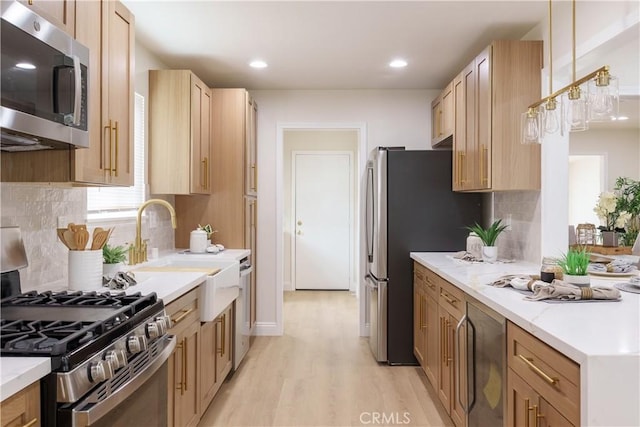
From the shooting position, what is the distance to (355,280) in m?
6.77

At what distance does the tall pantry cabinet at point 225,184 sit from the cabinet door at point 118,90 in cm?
166

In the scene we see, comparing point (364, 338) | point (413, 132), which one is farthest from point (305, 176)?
point (364, 338)

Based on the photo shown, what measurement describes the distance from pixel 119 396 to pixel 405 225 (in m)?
2.76

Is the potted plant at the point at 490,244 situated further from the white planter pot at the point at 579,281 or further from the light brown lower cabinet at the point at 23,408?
the light brown lower cabinet at the point at 23,408

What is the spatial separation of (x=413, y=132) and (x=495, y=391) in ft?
10.3

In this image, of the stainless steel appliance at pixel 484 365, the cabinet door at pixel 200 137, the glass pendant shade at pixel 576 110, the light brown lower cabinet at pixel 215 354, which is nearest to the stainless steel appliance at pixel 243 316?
the light brown lower cabinet at pixel 215 354

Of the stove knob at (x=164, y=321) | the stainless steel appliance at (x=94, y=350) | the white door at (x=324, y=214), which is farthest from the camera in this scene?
the white door at (x=324, y=214)

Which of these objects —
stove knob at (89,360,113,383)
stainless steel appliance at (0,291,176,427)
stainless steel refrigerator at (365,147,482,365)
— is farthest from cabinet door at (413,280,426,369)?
stove knob at (89,360,113,383)

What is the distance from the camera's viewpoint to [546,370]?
1451 millimetres

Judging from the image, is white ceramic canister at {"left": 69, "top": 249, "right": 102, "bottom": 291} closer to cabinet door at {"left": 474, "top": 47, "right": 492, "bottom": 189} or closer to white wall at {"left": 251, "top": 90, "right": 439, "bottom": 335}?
cabinet door at {"left": 474, "top": 47, "right": 492, "bottom": 189}

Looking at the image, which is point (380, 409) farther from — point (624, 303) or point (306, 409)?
point (624, 303)

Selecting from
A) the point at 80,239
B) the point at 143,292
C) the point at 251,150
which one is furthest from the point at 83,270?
the point at 251,150

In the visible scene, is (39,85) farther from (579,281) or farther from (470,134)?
(470,134)

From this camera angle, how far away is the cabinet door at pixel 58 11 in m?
1.62
